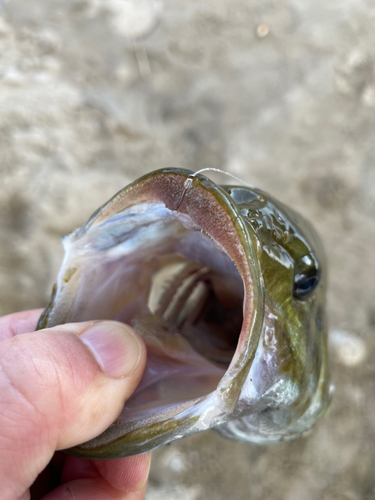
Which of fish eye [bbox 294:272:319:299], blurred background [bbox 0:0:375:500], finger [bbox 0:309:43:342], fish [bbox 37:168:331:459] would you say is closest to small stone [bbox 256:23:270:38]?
blurred background [bbox 0:0:375:500]

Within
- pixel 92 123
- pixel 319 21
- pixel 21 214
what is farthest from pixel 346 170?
pixel 21 214

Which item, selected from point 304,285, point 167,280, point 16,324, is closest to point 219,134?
point 167,280

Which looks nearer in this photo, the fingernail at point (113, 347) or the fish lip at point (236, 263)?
the fish lip at point (236, 263)

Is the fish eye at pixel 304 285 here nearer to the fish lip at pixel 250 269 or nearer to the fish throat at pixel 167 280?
the fish throat at pixel 167 280

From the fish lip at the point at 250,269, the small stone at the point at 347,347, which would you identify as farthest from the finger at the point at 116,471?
the small stone at the point at 347,347

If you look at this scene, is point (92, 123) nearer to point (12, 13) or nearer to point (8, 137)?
point (8, 137)

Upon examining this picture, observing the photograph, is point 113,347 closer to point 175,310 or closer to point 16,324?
point 175,310

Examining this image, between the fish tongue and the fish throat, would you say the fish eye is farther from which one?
the fish tongue
